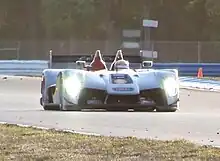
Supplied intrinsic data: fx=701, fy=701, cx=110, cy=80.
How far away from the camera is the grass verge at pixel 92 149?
23.8 feet

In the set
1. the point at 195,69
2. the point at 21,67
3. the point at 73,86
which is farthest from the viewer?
the point at 195,69

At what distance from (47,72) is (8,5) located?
36.3 metres

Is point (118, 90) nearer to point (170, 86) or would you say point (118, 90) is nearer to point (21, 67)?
point (170, 86)

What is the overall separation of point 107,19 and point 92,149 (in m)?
40.4

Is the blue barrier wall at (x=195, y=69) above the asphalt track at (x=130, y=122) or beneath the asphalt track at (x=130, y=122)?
above

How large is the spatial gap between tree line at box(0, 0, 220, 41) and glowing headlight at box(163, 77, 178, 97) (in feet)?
110

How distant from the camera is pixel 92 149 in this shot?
25.6 ft

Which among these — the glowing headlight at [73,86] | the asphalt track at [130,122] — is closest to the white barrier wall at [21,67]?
the asphalt track at [130,122]

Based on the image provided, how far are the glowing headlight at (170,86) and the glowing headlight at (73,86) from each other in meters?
1.62

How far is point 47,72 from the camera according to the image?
14.6 meters

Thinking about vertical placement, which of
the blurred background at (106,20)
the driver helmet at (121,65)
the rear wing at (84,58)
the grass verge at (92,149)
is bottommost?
the grass verge at (92,149)

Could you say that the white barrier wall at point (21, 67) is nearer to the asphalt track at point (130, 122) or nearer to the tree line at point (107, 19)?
the tree line at point (107, 19)

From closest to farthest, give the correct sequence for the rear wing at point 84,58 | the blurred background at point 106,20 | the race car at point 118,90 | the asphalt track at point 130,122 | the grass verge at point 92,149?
1. the grass verge at point 92,149
2. the asphalt track at point 130,122
3. the race car at point 118,90
4. the rear wing at point 84,58
5. the blurred background at point 106,20

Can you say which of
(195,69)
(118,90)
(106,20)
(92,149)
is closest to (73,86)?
(118,90)
